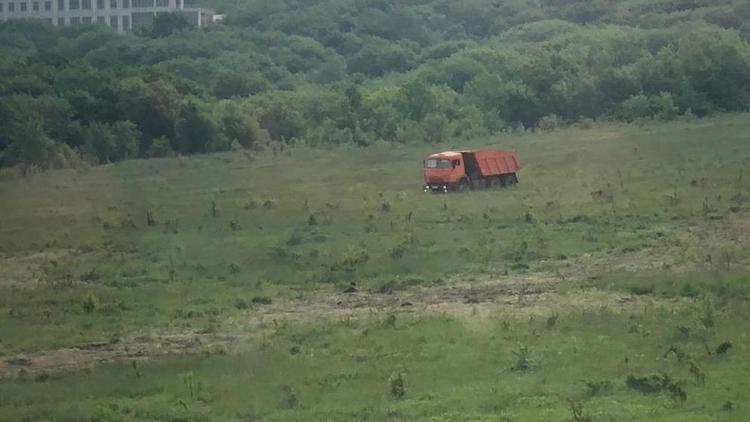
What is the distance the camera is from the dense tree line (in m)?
31.2

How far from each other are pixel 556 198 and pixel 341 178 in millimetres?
5786

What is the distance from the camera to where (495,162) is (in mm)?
22656

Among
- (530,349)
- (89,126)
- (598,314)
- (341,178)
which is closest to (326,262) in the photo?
(598,314)

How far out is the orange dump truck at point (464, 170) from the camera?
22.3 metres

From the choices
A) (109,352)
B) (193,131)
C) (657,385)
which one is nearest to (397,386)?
(657,385)

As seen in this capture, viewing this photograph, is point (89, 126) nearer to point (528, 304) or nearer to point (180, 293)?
point (180, 293)

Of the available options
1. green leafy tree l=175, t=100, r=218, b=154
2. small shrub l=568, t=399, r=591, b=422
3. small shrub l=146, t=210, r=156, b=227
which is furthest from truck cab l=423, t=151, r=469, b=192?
small shrub l=568, t=399, r=591, b=422

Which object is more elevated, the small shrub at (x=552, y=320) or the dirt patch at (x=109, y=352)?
the small shrub at (x=552, y=320)

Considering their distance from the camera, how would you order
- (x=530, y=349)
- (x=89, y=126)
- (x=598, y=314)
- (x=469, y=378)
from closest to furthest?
1. (x=469, y=378)
2. (x=530, y=349)
3. (x=598, y=314)
4. (x=89, y=126)

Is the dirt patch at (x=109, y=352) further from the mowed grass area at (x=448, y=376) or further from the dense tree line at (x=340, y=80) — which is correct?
the dense tree line at (x=340, y=80)

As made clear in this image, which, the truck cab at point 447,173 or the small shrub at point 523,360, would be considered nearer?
the small shrub at point 523,360

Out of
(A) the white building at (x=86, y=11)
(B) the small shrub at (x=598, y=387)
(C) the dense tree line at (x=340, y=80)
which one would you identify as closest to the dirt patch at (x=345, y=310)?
(B) the small shrub at (x=598, y=387)

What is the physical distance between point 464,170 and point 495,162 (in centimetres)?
61

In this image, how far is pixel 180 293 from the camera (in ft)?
43.8
